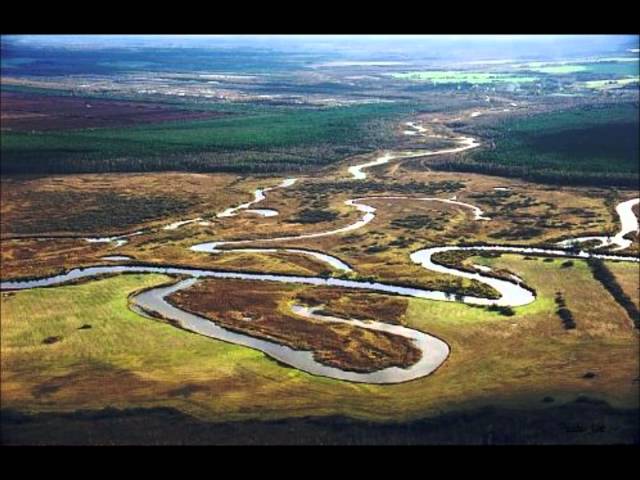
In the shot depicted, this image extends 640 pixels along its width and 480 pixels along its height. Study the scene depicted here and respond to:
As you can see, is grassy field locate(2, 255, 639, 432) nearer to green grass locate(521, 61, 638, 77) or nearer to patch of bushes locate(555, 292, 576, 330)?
patch of bushes locate(555, 292, 576, 330)

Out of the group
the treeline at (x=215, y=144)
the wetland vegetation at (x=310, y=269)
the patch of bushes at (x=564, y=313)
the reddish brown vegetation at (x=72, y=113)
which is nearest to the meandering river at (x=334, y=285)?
the wetland vegetation at (x=310, y=269)

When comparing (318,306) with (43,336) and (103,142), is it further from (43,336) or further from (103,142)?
(103,142)

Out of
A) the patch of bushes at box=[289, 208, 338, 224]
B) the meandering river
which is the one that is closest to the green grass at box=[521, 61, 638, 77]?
the meandering river

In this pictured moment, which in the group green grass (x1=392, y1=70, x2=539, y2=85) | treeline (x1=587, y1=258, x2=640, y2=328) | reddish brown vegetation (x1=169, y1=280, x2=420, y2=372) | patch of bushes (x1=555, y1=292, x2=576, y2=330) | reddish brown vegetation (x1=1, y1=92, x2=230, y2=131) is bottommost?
reddish brown vegetation (x1=169, y1=280, x2=420, y2=372)

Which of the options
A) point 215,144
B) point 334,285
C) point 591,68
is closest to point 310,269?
point 334,285

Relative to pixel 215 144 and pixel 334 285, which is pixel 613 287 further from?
pixel 215 144

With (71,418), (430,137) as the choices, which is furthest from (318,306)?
(430,137)
